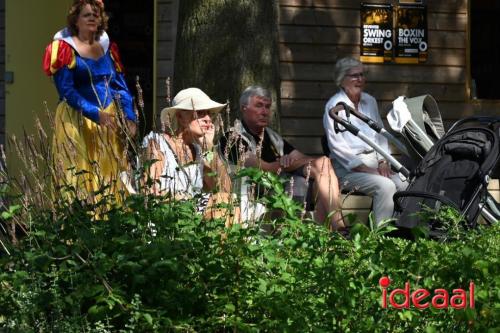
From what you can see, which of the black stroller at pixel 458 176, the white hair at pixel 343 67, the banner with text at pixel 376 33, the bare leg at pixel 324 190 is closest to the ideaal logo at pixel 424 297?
the black stroller at pixel 458 176

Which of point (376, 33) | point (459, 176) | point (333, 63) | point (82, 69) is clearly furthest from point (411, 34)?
point (82, 69)

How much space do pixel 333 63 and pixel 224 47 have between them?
4037 mm

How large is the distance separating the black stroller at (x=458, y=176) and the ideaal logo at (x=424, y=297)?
10.3ft

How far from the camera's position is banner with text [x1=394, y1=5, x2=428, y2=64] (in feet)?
44.7

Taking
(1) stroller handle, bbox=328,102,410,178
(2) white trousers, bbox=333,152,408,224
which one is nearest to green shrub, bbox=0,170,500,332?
(1) stroller handle, bbox=328,102,410,178

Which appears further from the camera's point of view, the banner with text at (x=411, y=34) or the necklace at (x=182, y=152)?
the banner with text at (x=411, y=34)

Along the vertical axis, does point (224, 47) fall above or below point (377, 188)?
above

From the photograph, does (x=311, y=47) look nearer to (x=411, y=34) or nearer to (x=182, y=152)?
(x=411, y=34)

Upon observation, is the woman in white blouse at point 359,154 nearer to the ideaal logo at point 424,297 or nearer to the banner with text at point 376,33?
the banner with text at point 376,33

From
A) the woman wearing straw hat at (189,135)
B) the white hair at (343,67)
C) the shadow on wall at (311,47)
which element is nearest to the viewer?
the woman wearing straw hat at (189,135)

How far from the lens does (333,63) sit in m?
13.4

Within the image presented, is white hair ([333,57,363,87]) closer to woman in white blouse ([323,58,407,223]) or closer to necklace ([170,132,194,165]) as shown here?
→ woman in white blouse ([323,58,407,223])

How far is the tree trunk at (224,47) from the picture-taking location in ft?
31.1

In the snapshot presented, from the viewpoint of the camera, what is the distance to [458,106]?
13875mm
